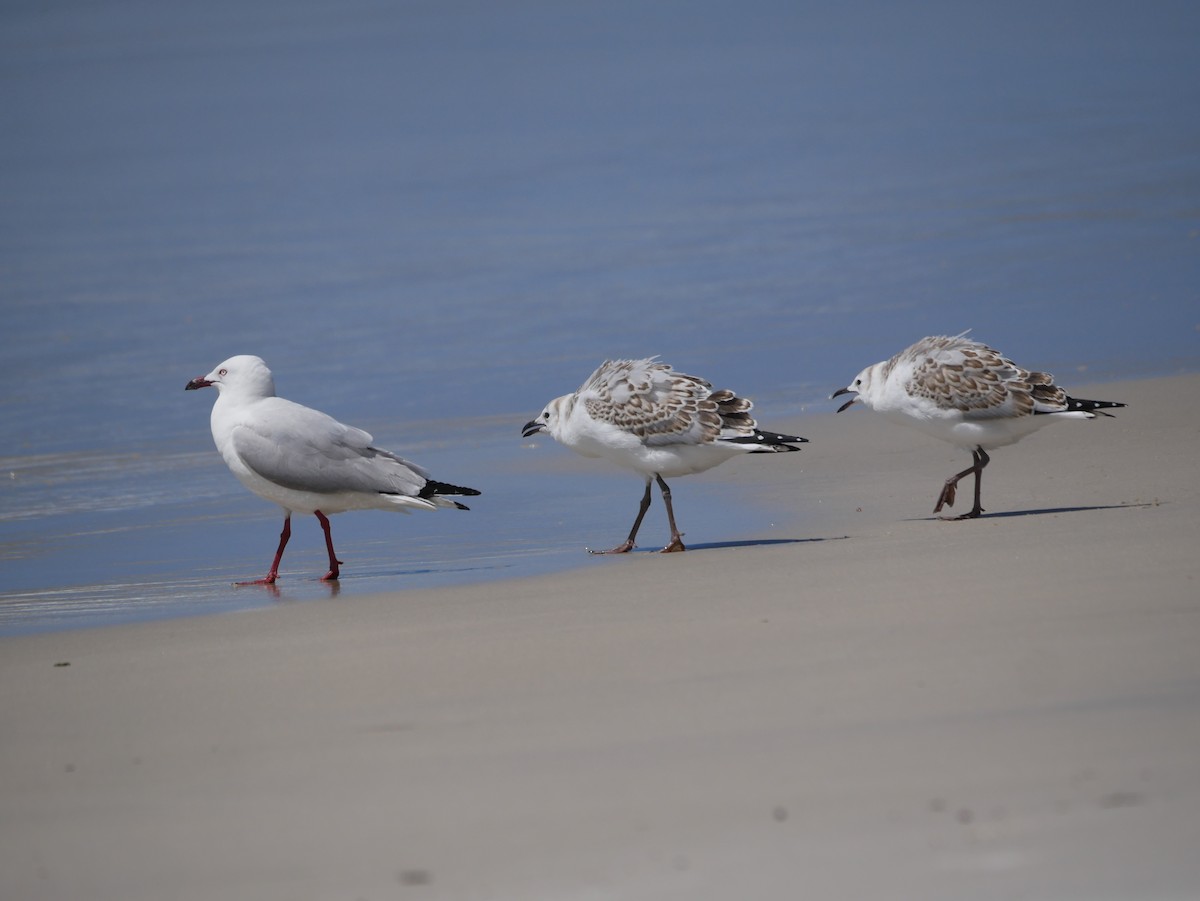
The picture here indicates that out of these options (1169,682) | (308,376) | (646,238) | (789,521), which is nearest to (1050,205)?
(646,238)

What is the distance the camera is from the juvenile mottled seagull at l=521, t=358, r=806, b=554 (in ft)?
30.6

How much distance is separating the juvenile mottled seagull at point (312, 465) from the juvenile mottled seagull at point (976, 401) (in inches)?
103

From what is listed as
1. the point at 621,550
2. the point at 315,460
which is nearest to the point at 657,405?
the point at 621,550

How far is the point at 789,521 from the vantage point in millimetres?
9594

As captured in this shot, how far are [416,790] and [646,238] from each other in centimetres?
2097

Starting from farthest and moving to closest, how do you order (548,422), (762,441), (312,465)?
(548,422) → (762,441) → (312,465)

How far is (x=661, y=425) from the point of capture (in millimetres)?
9352

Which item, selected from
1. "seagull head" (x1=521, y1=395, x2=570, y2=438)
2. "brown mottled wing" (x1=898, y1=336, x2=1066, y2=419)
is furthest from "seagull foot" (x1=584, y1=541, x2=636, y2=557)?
"brown mottled wing" (x1=898, y1=336, x2=1066, y2=419)

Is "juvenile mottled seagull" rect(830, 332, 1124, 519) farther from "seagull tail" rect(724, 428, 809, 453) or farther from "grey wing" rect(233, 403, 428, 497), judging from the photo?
"grey wing" rect(233, 403, 428, 497)

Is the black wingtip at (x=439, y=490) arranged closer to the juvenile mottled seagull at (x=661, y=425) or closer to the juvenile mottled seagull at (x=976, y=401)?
the juvenile mottled seagull at (x=661, y=425)

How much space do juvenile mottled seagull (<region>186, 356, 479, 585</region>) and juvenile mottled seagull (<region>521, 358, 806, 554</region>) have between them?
2.71 ft

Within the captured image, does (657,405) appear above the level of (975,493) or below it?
above

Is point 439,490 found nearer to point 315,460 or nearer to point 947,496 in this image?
point 315,460

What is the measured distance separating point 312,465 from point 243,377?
78 cm
